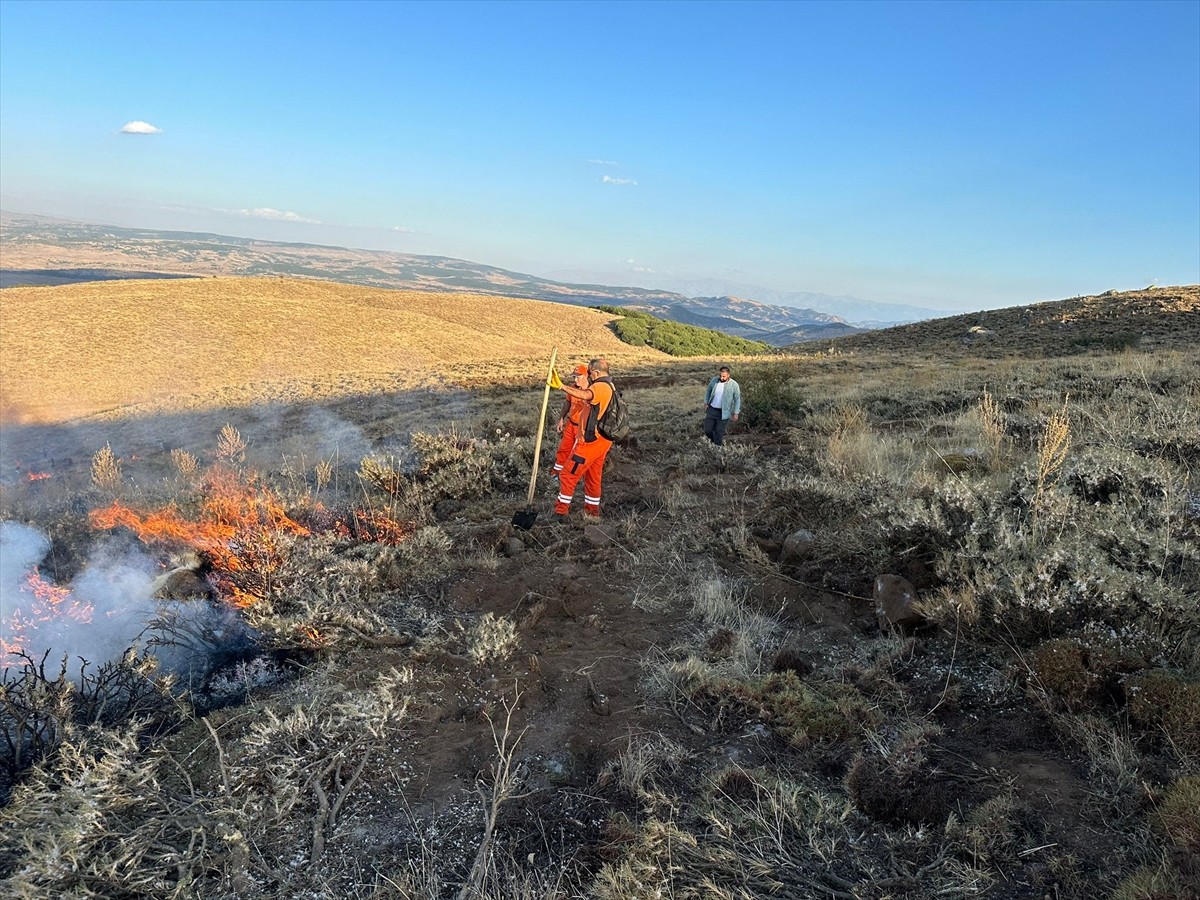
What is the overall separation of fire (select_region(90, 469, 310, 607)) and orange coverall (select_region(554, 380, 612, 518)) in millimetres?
2614

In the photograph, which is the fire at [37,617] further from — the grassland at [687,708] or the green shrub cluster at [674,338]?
the green shrub cluster at [674,338]

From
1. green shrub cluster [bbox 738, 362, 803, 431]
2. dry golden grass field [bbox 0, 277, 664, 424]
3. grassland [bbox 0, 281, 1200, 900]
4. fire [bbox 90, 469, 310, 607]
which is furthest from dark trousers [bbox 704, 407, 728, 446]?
dry golden grass field [bbox 0, 277, 664, 424]

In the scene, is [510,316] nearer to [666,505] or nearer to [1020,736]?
[666,505]

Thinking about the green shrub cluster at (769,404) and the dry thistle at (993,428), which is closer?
the dry thistle at (993,428)

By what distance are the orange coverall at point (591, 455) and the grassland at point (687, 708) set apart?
1.02 feet

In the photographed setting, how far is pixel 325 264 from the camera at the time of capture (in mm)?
173625

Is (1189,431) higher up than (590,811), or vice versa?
(1189,431)

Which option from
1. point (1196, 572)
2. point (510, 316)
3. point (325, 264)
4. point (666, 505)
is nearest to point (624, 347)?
point (510, 316)

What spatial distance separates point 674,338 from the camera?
55.1m

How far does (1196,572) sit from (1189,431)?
3351 mm

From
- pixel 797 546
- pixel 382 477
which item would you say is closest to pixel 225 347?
pixel 382 477

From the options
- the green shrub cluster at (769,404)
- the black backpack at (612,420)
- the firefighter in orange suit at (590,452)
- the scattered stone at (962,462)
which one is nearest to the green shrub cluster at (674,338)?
the green shrub cluster at (769,404)

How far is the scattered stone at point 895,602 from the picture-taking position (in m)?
3.98

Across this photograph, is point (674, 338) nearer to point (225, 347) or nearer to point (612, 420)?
point (225, 347)
